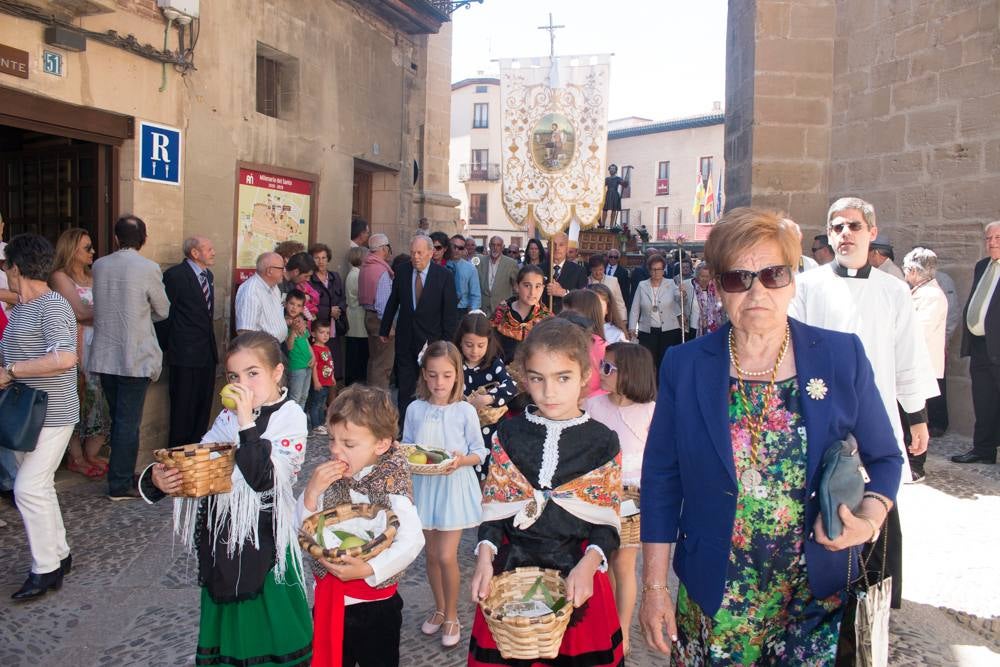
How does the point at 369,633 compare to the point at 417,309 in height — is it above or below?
below

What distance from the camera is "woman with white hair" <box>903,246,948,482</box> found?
6875 mm

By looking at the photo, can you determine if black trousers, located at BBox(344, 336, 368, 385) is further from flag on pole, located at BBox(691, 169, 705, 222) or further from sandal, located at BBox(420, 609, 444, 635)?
flag on pole, located at BBox(691, 169, 705, 222)

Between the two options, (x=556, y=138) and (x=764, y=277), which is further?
(x=556, y=138)

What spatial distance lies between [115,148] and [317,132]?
8.67 feet

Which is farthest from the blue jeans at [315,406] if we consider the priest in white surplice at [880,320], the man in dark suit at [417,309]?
the priest in white surplice at [880,320]

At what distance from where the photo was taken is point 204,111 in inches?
275

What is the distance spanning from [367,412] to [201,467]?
0.55 meters

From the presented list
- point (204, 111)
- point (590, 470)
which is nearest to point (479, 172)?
point (204, 111)

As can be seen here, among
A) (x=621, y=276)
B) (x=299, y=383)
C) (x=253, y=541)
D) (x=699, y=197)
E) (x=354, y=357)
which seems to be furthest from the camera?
(x=699, y=197)

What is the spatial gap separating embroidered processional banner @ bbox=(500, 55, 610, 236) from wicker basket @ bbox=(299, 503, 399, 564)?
5.33 m

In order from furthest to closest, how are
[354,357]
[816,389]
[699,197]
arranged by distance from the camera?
[699,197] → [354,357] → [816,389]

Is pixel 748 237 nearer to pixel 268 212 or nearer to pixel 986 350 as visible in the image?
pixel 986 350

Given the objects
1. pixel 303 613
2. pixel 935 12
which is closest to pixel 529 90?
pixel 935 12

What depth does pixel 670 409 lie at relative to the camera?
2326 mm
